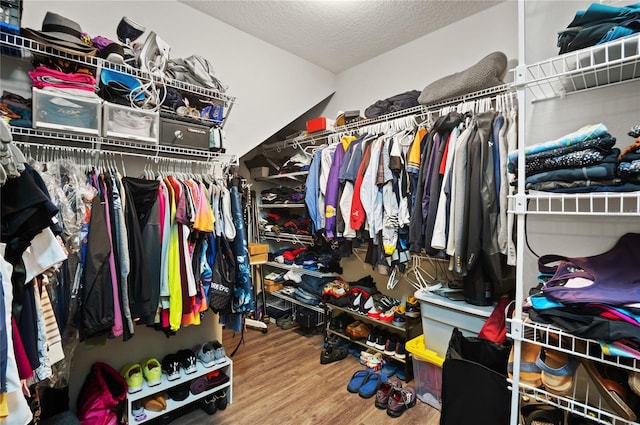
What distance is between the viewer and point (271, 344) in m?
2.79

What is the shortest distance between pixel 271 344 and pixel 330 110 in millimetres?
2420

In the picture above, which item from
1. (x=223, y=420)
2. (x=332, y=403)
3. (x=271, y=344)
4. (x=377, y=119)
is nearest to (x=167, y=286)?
(x=223, y=420)

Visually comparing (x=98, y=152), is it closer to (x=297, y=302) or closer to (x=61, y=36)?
(x=61, y=36)

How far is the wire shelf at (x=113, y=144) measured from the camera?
56.1 inches

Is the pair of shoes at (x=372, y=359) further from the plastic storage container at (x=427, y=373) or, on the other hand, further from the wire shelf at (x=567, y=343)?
the wire shelf at (x=567, y=343)

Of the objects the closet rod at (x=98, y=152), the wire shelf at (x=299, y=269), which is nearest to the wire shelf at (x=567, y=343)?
the closet rod at (x=98, y=152)

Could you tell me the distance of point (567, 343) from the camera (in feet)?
3.14

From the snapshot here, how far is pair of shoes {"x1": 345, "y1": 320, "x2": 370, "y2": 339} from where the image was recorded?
2537 mm

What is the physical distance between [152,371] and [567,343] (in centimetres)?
Answer: 192

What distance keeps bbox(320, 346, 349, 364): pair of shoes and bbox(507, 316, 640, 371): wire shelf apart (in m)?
1.71

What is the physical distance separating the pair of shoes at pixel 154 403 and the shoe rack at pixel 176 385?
0.02 m

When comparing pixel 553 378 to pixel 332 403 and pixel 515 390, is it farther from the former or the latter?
pixel 332 403

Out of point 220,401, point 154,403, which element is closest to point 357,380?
point 220,401

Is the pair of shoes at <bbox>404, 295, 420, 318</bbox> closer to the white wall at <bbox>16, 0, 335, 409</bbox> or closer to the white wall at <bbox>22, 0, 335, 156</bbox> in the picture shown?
the white wall at <bbox>16, 0, 335, 409</bbox>
